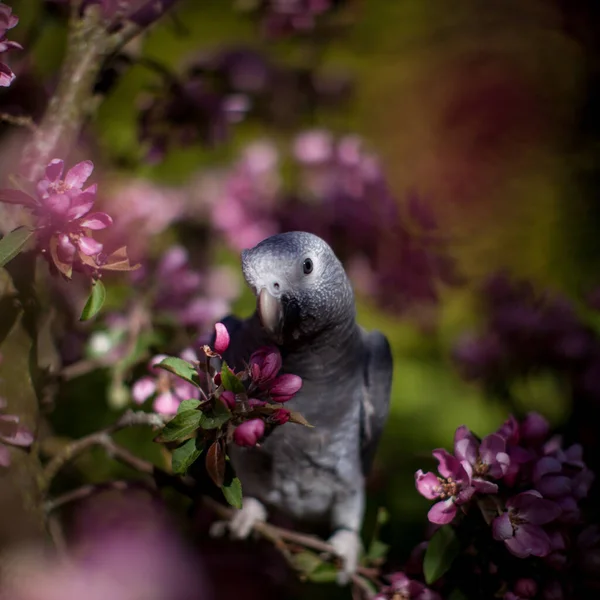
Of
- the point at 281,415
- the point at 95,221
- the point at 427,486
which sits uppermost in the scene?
the point at 95,221

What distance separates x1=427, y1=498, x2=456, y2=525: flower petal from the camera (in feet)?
1.54

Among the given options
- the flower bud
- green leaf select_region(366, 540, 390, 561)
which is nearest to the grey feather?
green leaf select_region(366, 540, 390, 561)

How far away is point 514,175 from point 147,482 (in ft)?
5.72

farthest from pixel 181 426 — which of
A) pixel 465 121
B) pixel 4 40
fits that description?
pixel 465 121

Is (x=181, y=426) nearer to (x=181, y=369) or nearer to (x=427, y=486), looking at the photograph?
(x=181, y=369)

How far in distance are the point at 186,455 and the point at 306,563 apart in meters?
0.25

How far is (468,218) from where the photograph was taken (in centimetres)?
192

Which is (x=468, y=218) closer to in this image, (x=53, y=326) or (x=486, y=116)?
(x=486, y=116)

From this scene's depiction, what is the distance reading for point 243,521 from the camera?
26.7 inches

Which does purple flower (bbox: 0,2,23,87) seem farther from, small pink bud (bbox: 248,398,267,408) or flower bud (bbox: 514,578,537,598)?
flower bud (bbox: 514,578,537,598)

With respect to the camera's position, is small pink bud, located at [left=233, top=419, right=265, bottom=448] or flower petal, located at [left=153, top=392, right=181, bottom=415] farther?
flower petal, located at [left=153, top=392, right=181, bottom=415]

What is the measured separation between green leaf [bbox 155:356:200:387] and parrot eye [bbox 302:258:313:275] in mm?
113

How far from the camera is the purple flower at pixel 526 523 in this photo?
0.45 m

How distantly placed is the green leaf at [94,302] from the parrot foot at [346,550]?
1.19 ft
